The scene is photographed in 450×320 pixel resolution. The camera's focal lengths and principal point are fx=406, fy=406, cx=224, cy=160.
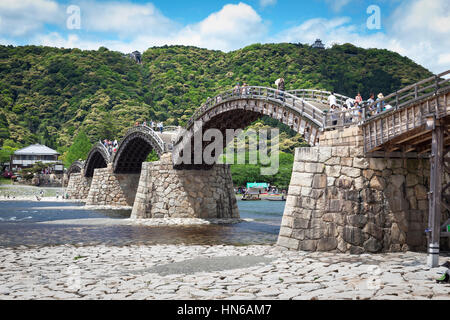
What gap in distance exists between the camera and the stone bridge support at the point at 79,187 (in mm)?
63875

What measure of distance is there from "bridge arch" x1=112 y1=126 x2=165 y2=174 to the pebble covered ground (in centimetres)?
2215

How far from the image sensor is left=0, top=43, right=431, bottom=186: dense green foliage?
88.1m

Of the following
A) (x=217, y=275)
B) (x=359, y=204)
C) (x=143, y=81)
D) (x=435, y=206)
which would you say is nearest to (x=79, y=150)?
(x=143, y=81)

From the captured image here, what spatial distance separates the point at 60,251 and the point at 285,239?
347 inches

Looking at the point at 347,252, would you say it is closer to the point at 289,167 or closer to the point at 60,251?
the point at 60,251

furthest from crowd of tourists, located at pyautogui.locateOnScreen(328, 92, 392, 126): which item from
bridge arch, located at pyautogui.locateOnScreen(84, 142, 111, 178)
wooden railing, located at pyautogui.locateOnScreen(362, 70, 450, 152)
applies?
bridge arch, located at pyautogui.locateOnScreen(84, 142, 111, 178)

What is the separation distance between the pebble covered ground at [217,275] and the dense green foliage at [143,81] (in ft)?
198

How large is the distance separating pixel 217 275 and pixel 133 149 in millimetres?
34355

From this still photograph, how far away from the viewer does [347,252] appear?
1363 centimetres

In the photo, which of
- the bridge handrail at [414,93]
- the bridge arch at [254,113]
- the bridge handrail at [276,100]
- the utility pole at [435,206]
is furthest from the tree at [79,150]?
the utility pole at [435,206]

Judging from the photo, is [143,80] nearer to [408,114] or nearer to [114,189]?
[114,189]

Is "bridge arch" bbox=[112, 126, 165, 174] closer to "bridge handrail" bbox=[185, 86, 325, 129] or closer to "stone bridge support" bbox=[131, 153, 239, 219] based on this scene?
"stone bridge support" bbox=[131, 153, 239, 219]

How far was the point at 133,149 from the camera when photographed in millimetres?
43500
